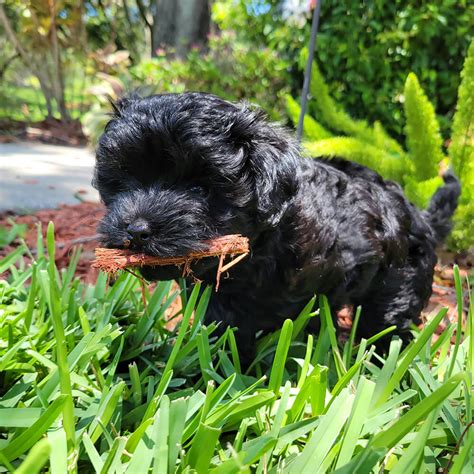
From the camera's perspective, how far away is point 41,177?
6.16 meters

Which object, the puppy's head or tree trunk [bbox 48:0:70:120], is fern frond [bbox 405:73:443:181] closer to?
the puppy's head

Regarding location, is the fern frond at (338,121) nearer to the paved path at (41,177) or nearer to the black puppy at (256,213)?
the black puppy at (256,213)

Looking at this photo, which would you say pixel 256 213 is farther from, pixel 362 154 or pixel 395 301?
pixel 362 154

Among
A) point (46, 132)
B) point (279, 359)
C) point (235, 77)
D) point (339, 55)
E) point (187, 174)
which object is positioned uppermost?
point (339, 55)

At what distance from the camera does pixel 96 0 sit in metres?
17.9

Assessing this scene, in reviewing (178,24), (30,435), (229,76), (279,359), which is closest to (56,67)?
(178,24)

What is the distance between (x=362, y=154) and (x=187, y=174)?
2533 millimetres

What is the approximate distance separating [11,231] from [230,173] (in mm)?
2285

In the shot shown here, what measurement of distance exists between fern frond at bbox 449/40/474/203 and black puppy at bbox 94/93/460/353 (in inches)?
53.1

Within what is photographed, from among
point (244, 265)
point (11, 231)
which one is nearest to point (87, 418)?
point (244, 265)

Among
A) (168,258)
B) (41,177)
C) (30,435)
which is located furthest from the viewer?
(41,177)

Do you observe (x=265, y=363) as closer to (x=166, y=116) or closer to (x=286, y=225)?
(x=286, y=225)

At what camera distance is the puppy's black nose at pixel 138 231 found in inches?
65.3

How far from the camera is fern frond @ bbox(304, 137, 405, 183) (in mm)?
3932
